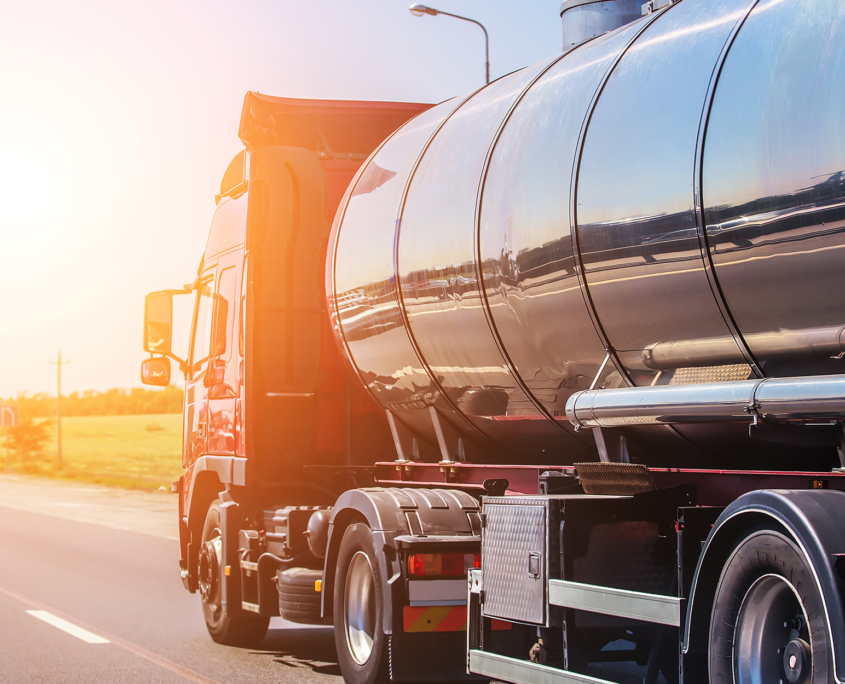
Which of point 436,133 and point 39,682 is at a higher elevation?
point 436,133

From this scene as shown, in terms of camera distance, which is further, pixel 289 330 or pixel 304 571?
pixel 289 330

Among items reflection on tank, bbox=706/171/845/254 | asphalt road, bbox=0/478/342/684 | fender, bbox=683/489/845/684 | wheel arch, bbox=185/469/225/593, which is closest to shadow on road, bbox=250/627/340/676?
asphalt road, bbox=0/478/342/684

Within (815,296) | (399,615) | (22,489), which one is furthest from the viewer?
(22,489)

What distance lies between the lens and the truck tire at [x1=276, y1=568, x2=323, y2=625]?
27.8 feet

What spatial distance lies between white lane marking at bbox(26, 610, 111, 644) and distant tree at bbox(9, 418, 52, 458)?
81394 millimetres

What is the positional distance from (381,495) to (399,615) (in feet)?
2.73

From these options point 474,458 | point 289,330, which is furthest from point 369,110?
point 474,458

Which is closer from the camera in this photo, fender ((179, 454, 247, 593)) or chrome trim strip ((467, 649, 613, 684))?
chrome trim strip ((467, 649, 613, 684))

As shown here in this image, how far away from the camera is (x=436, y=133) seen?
759 cm

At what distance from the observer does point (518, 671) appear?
18.9 feet

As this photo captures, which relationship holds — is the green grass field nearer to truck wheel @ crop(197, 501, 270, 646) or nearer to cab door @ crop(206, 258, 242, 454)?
truck wheel @ crop(197, 501, 270, 646)

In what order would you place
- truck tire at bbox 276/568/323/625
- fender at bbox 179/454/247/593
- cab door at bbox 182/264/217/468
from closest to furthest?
truck tire at bbox 276/568/323/625 → cab door at bbox 182/264/217/468 → fender at bbox 179/454/247/593

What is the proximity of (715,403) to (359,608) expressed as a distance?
348cm

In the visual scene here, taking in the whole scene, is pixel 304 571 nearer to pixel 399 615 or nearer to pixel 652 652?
pixel 399 615
